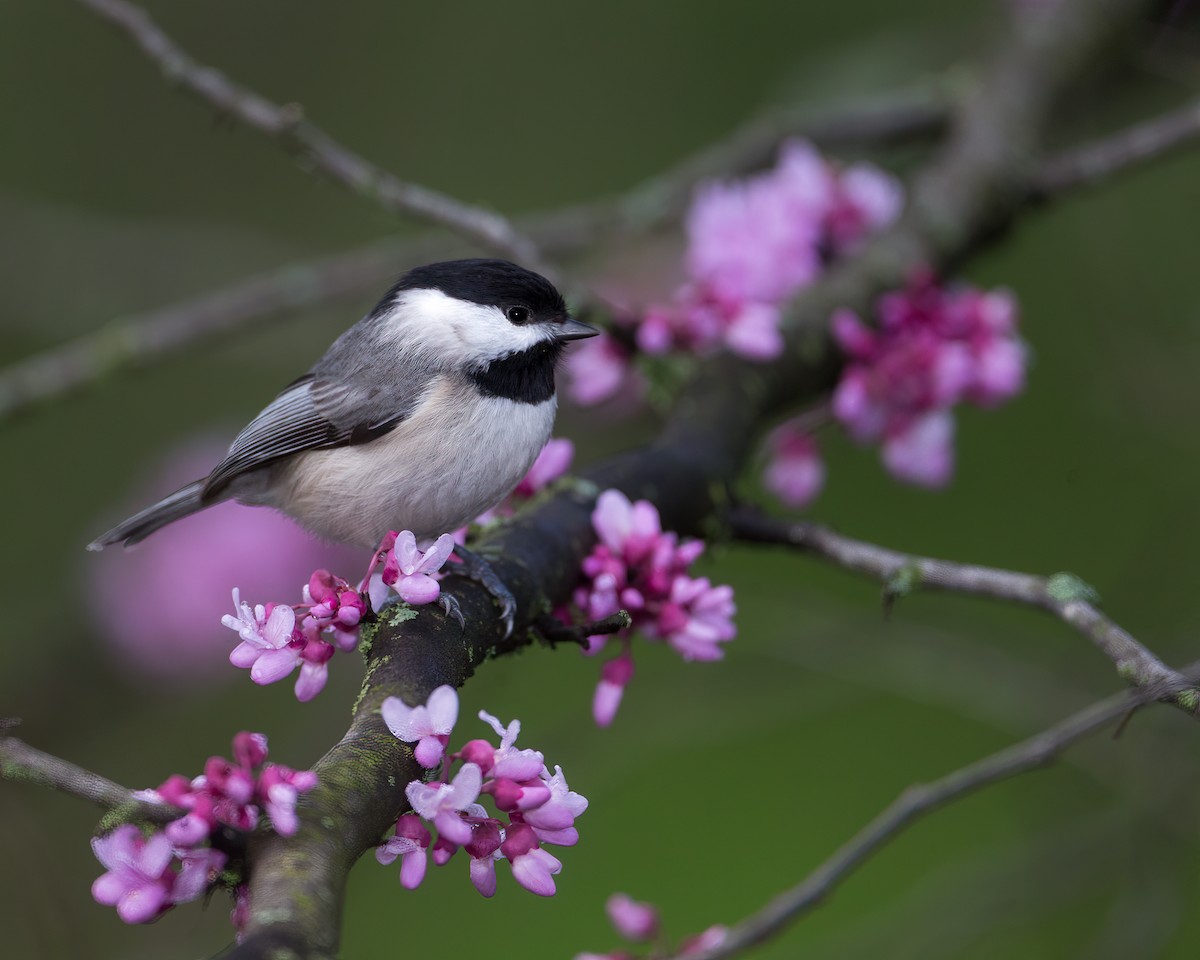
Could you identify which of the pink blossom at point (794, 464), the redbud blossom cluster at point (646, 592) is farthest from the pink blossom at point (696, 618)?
the pink blossom at point (794, 464)

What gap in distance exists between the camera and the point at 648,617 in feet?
6.05

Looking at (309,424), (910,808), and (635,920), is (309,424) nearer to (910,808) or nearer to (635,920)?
(635,920)

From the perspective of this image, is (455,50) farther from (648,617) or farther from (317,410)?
(648,617)

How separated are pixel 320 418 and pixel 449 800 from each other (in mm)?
1072

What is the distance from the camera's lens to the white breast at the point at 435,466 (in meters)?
2.00

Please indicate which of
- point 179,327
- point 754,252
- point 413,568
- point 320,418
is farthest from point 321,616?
Answer: point 754,252

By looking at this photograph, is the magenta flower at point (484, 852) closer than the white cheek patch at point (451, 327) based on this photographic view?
Yes

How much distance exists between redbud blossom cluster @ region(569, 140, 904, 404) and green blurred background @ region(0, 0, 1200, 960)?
630 millimetres

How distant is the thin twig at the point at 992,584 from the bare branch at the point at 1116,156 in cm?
120

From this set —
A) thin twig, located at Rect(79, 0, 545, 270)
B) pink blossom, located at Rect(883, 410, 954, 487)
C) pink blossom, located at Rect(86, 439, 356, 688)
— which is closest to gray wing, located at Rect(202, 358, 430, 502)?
thin twig, located at Rect(79, 0, 545, 270)

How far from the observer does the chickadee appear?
79.5 inches

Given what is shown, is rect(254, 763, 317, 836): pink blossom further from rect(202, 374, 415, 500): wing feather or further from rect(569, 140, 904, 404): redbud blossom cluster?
rect(569, 140, 904, 404): redbud blossom cluster

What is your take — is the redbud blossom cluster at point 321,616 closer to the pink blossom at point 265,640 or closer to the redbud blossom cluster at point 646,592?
the pink blossom at point 265,640

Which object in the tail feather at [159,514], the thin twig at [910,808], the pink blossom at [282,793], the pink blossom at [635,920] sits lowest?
the thin twig at [910,808]
